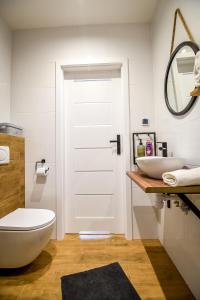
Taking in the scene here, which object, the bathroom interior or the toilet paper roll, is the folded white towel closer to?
the bathroom interior

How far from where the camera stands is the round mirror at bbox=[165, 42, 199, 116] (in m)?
1.18

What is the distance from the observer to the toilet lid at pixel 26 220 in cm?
131

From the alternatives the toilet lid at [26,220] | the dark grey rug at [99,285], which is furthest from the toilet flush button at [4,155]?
the dark grey rug at [99,285]

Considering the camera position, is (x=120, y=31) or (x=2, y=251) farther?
(x=120, y=31)

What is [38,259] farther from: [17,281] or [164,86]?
[164,86]

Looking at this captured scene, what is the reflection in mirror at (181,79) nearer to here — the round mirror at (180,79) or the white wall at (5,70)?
the round mirror at (180,79)

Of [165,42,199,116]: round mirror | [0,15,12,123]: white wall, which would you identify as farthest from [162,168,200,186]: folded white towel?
[0,15,12,123]: white wall

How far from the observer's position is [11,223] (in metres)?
1.36

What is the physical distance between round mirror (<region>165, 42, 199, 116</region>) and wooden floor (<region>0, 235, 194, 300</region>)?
1298 millimetres

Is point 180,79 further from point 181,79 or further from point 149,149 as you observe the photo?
point 149,149

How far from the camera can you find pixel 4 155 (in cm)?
160

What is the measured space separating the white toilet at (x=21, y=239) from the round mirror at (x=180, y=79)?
143 centimetres

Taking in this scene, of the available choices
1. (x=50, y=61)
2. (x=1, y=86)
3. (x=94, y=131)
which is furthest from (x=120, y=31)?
(x=1, y=86)

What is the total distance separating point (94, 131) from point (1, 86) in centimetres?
115
